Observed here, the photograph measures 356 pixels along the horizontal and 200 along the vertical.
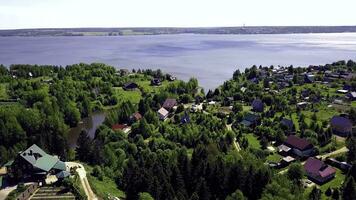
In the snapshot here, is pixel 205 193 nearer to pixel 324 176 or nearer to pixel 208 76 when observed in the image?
pixel 324 176

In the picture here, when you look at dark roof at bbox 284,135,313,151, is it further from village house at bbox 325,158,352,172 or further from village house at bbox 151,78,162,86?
village house at bbox 151,78,162,86

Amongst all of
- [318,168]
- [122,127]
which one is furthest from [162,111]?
[318,168]

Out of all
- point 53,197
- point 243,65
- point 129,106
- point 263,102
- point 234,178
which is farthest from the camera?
point 243,65

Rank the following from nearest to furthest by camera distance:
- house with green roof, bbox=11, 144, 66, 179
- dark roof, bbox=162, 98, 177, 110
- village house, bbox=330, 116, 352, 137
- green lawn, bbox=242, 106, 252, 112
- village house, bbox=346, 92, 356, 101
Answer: house with green roof, bbox=11, 144, 66, 179 < village house, bbox=330, 116, 352, 137 < green lawn, bbox=242, 106, 252, 112 < dark roof, bbox=162, 98, 177, 110 < village house, bbox=346, 92, 356, 101

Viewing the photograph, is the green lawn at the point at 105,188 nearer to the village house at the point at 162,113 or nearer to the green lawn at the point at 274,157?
the green lawn at the point at 274,157

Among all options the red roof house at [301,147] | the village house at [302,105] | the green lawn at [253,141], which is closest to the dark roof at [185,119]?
the green lawn at [253,141]

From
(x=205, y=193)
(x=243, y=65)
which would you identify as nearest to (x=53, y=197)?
(x=205, y=193)

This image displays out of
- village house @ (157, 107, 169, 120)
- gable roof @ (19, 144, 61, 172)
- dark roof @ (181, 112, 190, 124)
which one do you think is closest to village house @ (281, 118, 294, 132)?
dark roof @ (181, 112, 190, 124)
